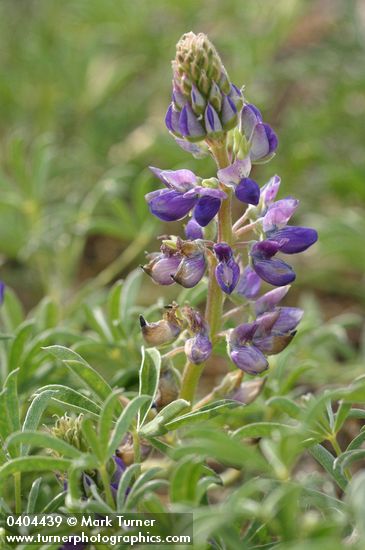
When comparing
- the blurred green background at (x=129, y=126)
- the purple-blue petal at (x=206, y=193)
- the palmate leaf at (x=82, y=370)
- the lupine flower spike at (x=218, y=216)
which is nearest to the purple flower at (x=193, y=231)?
the lupine flower spike at (x=218, y=216)

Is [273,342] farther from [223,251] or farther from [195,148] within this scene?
[195,148]

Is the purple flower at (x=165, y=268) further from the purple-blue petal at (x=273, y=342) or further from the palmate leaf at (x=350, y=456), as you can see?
the palmate leaf at (x=350, y=456)

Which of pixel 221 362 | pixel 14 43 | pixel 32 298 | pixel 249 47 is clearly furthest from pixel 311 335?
pixel 14 43

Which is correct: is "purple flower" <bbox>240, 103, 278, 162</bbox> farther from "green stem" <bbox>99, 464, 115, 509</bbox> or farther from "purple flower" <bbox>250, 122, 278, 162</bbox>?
"green stem" <bbox>99, 464, 115, 509</bbox>

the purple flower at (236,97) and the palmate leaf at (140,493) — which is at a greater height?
the purple flower at (236,97)

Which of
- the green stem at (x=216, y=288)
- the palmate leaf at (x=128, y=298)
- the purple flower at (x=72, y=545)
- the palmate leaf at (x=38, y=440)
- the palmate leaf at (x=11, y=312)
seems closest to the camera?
the palmate leaf at (x=38, y=440)

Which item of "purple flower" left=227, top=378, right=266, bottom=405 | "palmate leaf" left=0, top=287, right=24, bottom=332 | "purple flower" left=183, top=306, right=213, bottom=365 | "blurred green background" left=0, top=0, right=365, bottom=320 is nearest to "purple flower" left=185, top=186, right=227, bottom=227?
"purple flower" left=183, top=306, right=213, bottom=365

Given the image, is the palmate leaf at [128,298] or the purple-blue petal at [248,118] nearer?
the purple-blue petal at [248,118]

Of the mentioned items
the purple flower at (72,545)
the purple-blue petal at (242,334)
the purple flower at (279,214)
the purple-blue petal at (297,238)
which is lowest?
the purple flower at (72,545)
